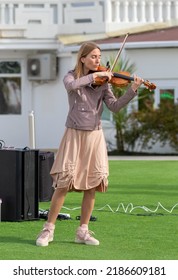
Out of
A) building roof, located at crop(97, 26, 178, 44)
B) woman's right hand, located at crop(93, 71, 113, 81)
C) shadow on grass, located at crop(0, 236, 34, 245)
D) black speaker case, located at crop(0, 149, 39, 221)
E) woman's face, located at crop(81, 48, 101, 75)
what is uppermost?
building roof, located at crop(97, 26, 178, 44)

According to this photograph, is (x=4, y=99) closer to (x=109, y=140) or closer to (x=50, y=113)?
(x=50, y=113)

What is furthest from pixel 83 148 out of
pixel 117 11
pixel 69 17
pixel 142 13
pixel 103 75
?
pixel 142 13

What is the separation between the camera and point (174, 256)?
9086mm

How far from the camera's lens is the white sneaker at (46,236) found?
31.5ft

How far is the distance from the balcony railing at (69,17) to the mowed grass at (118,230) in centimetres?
1411

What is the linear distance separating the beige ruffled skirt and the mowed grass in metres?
0.60

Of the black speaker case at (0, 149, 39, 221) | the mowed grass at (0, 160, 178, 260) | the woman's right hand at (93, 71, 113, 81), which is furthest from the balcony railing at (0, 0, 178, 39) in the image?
the woman's right hand at (93, 71, 113, 81)

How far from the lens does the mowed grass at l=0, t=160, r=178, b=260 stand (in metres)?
9.17

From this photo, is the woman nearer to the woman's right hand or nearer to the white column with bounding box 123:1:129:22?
the woman's right hand

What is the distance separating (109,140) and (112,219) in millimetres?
16965

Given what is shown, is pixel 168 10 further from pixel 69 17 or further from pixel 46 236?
pixel 46 236

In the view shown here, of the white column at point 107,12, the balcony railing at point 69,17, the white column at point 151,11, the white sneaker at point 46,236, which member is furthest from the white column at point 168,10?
the white sneaker at point 46,236

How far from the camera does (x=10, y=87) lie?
3120 centimetres
